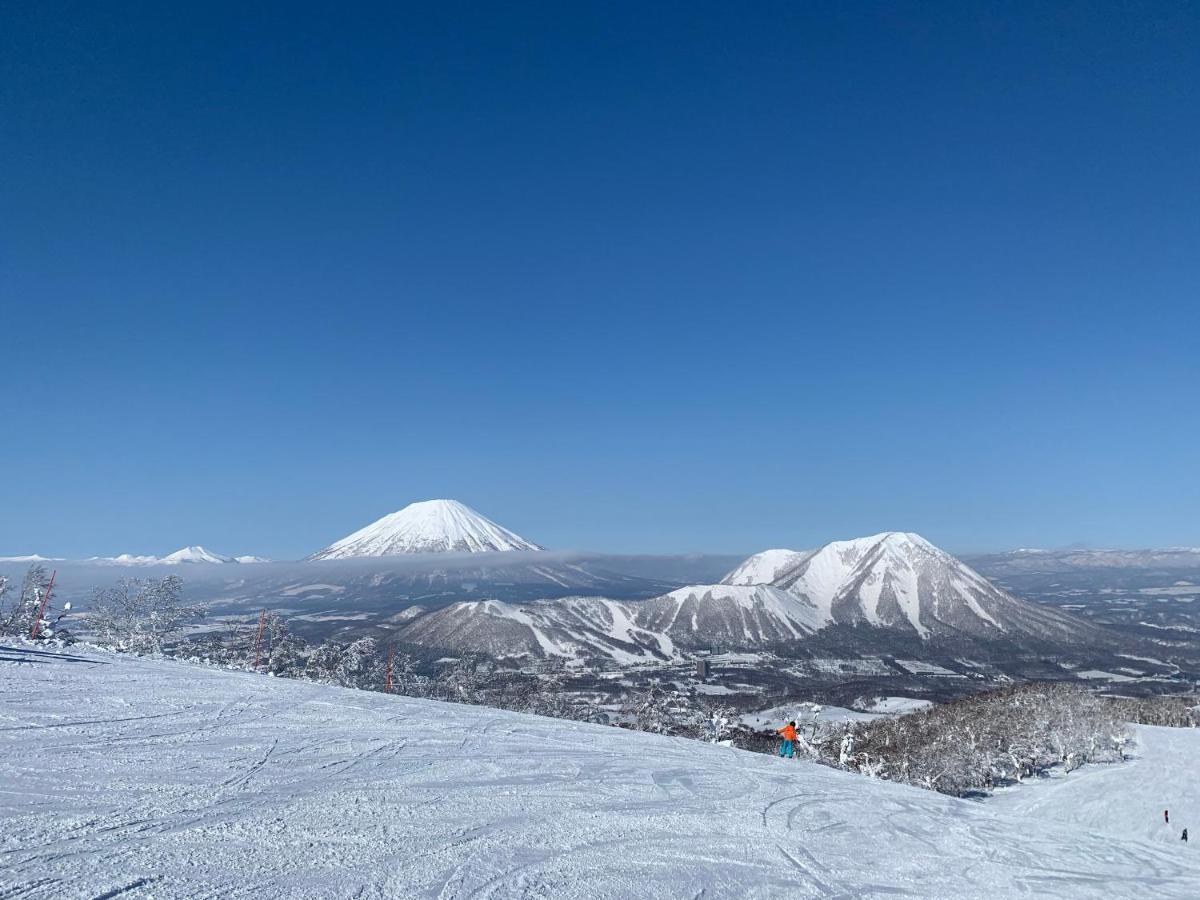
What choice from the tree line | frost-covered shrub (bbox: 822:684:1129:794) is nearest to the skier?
the tree line

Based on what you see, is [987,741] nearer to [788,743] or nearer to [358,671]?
[788,743]

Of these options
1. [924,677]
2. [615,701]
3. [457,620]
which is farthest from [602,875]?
[457,620]

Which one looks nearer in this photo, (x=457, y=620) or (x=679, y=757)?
(x=679, y=757)

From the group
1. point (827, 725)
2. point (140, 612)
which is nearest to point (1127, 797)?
point (827, 725)

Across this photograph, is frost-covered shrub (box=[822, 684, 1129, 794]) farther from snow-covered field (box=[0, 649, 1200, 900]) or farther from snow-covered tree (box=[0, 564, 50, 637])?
snow-covered tree (box=[0, 564, 50, 637])

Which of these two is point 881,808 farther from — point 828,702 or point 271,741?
point 828,702

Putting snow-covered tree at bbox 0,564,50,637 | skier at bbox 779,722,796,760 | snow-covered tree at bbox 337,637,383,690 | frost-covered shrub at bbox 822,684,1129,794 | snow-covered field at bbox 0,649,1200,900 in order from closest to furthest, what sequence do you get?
snow-covered field at bbox 0,649,1200,900 < skier at bbox 779,722,796,760 < frost-covered shrub at bbox 822,684,1129,794 < snow-covered tree at bbox 0,564,50,637 < snow-covered tree at bbox 337,637,383,690

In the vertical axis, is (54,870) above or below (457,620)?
above

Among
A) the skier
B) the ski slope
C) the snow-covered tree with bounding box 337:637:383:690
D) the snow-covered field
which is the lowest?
the ski slope
